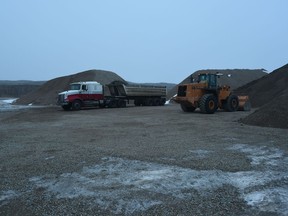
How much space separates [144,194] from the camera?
6109mm

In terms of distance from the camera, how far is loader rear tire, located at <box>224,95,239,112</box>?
24.6 m

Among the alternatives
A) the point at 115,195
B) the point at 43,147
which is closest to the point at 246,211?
the point at 115,195

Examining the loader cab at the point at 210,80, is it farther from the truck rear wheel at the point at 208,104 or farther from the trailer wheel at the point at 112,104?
the trailer wheel at the point at 112,104

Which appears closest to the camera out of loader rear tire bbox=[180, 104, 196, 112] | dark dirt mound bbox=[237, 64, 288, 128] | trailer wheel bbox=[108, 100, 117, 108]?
dark dirt mound bbox=[237, 64, 288, 128]

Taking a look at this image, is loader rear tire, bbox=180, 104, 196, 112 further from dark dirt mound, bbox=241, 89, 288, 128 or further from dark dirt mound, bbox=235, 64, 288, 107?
dark dirt mound, bbox=235, 64, 288, 107

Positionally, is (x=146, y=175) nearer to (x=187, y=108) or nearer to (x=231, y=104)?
(x=187, y=108)

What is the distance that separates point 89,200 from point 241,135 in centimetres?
834

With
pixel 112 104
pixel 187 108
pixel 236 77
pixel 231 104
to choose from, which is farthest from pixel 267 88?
pixel 236 77

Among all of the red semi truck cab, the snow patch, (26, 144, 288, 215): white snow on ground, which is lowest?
the snow patch

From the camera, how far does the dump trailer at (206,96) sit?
2295cm

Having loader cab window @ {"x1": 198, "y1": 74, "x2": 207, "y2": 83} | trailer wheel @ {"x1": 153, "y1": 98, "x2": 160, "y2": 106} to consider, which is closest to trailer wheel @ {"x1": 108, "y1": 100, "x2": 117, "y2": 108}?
trailer wheel @ {"x1": 153, "y1": 98, "x2": 160, "y2": 106}

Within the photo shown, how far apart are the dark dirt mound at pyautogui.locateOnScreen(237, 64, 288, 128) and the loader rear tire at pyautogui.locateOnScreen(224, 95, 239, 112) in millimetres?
2511

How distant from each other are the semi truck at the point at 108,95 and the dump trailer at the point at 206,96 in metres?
10.7

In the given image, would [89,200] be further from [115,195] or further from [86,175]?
[86,175]
